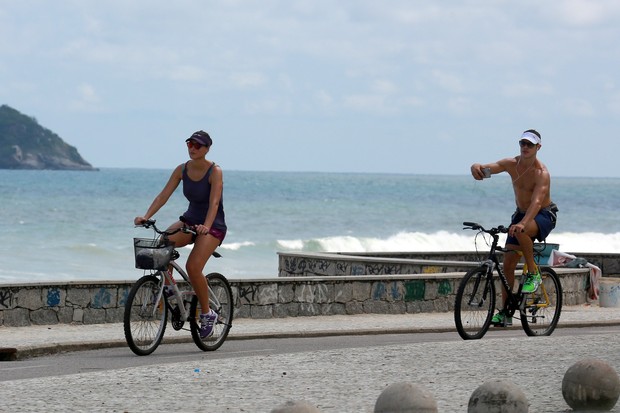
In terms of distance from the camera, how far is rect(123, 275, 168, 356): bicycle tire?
10883 mm

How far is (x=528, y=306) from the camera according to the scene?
42.6ft

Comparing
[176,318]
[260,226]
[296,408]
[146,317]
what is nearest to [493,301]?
[176,318]

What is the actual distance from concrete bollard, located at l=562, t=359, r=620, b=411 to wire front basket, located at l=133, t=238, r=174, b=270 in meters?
4.27

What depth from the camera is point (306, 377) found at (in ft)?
31.4

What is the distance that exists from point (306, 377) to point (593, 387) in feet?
8.43

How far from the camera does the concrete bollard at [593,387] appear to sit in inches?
298

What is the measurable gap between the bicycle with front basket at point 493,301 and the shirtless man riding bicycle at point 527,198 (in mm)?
117

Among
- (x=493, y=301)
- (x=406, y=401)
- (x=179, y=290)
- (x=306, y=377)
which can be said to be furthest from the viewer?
(x=493, y=301)

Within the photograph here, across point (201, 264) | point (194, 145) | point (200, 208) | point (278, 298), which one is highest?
point (194, 145)

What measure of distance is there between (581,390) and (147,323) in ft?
14.8

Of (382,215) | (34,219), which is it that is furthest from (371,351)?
(382,215)

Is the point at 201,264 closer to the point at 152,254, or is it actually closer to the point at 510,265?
the point at 152,254

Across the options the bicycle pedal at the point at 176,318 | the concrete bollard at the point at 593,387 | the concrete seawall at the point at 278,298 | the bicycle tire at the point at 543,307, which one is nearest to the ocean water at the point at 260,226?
the concrete seawall at the point at 278,298

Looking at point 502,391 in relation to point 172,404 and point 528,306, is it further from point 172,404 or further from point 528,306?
point 528,306
